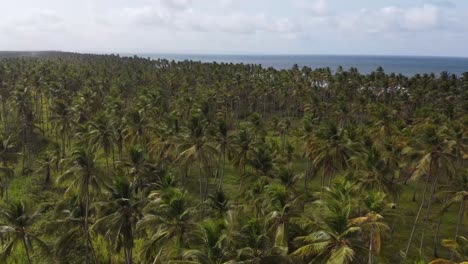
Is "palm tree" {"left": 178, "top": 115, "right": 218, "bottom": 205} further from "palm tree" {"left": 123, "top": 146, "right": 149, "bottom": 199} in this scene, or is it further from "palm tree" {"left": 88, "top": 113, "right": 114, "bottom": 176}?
"palm tree" {"left": 88, "top": 113, "right": 114, "bottom": 176}

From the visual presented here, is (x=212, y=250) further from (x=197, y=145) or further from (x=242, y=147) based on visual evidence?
(x=242, y=147)

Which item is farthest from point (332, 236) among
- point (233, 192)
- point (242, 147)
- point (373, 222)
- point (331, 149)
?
point (233, 192)

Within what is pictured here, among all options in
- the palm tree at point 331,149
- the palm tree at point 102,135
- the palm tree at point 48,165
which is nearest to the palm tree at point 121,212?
the palm tree at point 102,135

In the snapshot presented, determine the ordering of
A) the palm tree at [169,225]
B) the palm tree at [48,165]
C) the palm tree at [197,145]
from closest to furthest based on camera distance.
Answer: the palm tree at [169,225] → the palm tree at [197,145] → the palm tree at [48,165]

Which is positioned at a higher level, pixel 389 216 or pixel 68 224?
pixel 68 224

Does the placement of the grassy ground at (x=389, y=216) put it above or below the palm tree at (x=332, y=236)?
below

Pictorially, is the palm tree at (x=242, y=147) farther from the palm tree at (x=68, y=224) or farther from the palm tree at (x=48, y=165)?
the palm tree at (x=48, y=165)

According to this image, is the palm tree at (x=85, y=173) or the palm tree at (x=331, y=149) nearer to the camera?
the palm tree at (x=85, y=173)

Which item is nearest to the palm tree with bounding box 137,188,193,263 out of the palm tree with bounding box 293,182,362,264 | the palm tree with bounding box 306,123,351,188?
the palm tree with bounding box 293,182,362,264

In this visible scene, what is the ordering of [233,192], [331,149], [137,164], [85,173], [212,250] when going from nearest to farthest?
[212,250], [85,173], [137,164], [331,149], [233,192]
